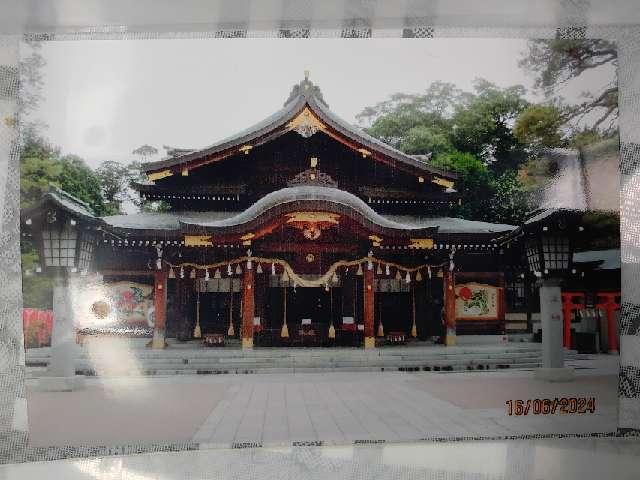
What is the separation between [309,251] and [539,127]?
3.26 metres

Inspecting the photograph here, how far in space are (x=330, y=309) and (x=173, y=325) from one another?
2.09m

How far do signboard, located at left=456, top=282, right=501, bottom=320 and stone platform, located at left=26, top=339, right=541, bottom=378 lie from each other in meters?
0.39

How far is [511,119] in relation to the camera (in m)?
5.56

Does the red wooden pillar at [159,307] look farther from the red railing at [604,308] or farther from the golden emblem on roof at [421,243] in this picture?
the red railing at [604,308]

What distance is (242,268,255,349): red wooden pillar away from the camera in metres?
6.37

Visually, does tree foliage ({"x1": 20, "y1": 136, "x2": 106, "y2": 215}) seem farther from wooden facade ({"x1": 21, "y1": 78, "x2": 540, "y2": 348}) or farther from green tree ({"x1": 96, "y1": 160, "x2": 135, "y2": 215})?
wooden facade ({"x1": 21, "y1": 78, "x2": 540, "y2": 348})

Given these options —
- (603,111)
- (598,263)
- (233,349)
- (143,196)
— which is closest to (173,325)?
(233,349)

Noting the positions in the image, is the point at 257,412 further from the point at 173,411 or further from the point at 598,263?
the point at 598,263

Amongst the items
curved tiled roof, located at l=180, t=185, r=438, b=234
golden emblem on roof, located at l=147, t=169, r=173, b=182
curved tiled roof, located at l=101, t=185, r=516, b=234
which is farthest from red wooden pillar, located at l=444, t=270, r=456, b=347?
golden emblem on roof, located at l=147, t=169, r=173, b=182

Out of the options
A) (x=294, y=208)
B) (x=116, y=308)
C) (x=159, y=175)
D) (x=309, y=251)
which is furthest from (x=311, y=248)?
(x=116, y=308)

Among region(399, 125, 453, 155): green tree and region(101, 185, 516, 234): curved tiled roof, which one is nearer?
region(399, 125, 453, 155): green tree

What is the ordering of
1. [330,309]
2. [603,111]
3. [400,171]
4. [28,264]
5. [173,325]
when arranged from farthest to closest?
[400,171] → [330,309] → [173,325] → [603,111] → [28,264]

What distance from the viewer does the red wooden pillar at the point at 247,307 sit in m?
6.37

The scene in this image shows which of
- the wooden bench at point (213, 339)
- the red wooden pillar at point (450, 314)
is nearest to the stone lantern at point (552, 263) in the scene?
the red wooden pillar at point (450, 314)
